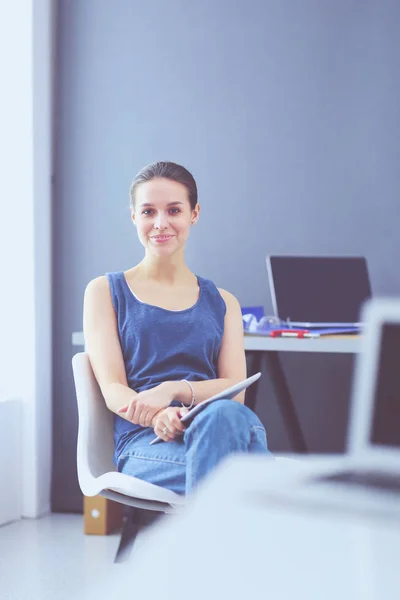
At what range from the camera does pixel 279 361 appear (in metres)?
2.84

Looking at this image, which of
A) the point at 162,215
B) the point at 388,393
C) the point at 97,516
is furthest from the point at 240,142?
the point at 388,393

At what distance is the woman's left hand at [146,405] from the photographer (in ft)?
5.61

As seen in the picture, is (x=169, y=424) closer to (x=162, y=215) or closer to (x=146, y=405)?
(x=146, y=405)

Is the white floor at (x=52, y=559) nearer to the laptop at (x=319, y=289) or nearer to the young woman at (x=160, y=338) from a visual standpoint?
the young woman at (x=160, y=338)

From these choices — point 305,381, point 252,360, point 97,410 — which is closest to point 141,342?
point 97,410

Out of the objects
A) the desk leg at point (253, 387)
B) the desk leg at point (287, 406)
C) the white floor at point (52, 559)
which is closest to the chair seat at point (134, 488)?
the white floor at point (52, 559)

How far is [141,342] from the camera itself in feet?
6.15

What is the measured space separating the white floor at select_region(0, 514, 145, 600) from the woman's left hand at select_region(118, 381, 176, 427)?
0.40 meters

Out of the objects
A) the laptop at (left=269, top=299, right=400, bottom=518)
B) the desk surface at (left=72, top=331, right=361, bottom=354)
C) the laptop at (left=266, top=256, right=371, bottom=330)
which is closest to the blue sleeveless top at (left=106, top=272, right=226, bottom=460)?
the desk surface at (left=72, top=331, right=361, bottom=354)

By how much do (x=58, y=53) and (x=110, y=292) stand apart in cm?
151

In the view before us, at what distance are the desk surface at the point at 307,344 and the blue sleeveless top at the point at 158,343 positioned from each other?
423mm

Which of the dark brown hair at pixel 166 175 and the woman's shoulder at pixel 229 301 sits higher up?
the dark brown hair at pixel 166 175

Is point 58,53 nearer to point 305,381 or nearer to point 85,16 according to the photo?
point 85,16

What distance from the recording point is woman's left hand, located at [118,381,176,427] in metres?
1.71
